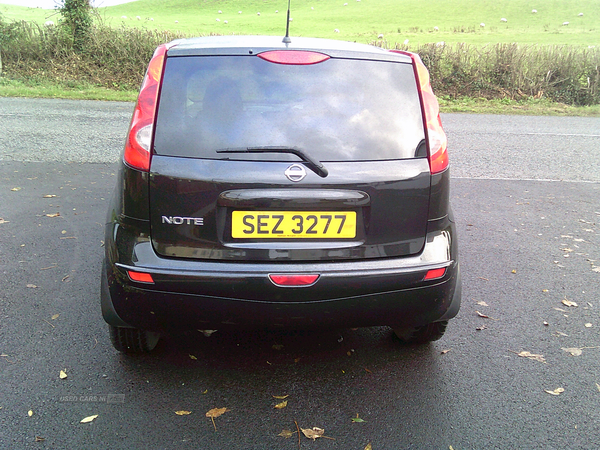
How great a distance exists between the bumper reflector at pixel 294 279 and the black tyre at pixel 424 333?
3.29 ft

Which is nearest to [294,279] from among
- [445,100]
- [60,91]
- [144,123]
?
[144,123]

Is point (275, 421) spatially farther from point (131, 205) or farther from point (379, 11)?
point (379, 11)

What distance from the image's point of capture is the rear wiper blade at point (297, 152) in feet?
8.05

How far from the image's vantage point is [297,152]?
247 cm

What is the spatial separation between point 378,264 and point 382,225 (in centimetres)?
19

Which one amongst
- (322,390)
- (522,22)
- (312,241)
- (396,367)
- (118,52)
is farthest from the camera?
(522,22)

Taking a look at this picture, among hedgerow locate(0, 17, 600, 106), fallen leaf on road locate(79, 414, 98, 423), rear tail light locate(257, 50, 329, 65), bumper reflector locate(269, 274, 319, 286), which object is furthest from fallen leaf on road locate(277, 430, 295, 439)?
hedgerow locate(0, 17, 600, 106)

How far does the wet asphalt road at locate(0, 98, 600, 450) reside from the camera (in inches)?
98.2

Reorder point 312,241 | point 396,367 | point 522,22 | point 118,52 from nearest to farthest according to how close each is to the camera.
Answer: point 312,241 → point 396,367 → point 118,52 → point 522,22

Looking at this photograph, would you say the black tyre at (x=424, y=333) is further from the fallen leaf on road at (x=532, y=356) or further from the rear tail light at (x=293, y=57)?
the rear tail light at (x=293, y=57)

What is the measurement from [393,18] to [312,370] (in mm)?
70491

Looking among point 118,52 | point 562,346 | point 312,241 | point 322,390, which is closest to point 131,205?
point 312,241

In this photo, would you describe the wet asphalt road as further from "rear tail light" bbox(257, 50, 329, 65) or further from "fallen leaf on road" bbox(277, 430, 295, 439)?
"rear tail light" bbox(257, 50, 329, 65)

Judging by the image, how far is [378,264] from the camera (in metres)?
2.55
